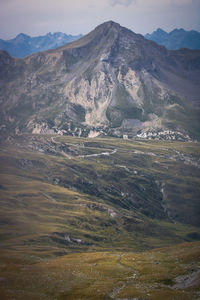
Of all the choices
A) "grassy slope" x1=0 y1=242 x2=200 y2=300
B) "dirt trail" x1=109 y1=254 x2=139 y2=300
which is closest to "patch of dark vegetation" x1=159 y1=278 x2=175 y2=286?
"grassy slope" x1=0 y1=242 x2=200 y2=300

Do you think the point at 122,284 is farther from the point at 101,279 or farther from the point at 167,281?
the point at 167,281

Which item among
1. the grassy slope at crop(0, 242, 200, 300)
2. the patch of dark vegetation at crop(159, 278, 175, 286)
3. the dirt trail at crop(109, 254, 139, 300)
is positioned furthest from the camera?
the patch of dark vegetation at crop(159, 278, 175, 286)

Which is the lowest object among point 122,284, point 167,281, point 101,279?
point 101,279

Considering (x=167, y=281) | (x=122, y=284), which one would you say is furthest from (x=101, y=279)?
(x=167, y=281)

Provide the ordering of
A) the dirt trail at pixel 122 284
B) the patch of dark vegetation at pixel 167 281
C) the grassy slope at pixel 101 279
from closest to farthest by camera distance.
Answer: the grassy slope at pixel 101 279
the dirt trail at pixel 122 284
the patch of dark vegetation at pixel 167 281

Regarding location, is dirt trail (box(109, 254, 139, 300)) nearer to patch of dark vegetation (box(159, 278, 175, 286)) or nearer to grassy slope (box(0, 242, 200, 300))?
grassy slope (box(0, 242, 200, 300))

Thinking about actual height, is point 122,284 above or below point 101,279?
above

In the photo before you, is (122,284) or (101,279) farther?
(101,279)

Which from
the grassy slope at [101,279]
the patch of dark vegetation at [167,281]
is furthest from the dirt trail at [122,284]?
the patch of dark vegetation at [167,281]

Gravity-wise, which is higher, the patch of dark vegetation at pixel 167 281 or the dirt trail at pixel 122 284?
the patch of dark vegetation at pixel 167 281

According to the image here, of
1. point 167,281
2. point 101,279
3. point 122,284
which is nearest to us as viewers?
point 167,281

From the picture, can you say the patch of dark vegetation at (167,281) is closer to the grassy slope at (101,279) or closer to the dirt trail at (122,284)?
the grassy slope at (101,279)
